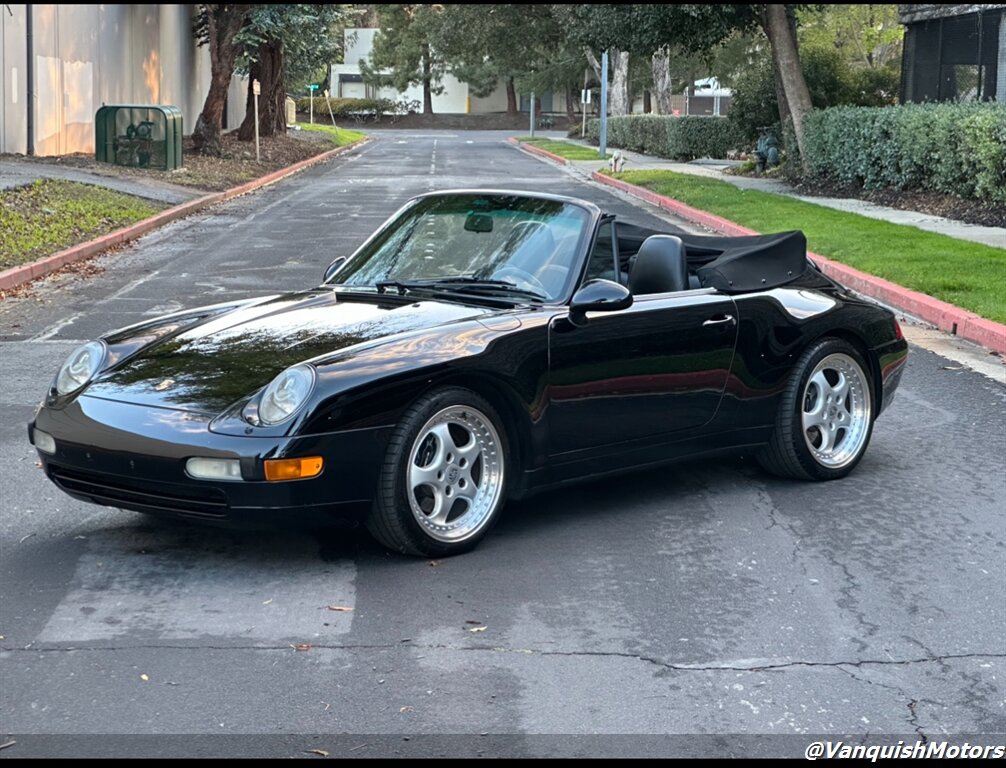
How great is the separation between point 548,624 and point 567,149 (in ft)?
158

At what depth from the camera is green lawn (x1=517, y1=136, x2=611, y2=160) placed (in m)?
46.0

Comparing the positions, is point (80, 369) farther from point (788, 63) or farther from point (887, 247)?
point (788, 63)

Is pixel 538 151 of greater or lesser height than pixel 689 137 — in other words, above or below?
below

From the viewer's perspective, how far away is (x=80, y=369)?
5.77 meters

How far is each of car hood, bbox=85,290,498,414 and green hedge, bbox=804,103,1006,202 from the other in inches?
612

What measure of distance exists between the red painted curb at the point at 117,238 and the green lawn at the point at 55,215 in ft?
0.66

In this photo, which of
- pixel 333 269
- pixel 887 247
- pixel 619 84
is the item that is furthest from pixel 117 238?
pixel 619 84

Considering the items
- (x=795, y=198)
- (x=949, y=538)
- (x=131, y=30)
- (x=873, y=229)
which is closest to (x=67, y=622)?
(x=949, y=538)

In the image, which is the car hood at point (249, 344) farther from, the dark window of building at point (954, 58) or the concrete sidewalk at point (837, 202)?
the dark window of building at point (954, 58)

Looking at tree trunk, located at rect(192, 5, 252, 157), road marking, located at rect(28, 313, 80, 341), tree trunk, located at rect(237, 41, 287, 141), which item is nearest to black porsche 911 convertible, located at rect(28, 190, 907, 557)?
road marking, located at rect(28, 313, 80, 341)

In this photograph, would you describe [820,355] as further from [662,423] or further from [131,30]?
[131,30]

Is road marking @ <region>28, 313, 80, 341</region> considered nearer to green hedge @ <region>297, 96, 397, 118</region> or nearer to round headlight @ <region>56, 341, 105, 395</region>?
round headlight @ <region>56, 341, 105, 395</region>

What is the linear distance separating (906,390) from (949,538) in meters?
3.54

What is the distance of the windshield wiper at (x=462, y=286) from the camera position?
6066 millimetres
